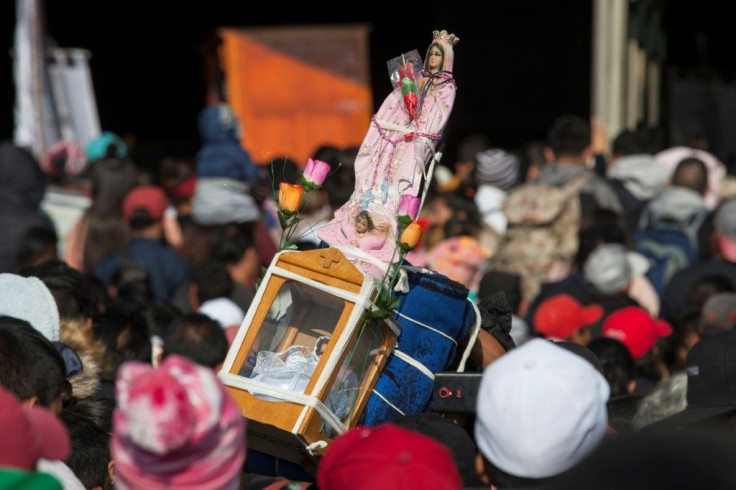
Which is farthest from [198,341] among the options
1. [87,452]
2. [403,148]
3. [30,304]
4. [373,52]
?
[373,52]

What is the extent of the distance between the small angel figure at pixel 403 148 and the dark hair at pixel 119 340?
1389 mm

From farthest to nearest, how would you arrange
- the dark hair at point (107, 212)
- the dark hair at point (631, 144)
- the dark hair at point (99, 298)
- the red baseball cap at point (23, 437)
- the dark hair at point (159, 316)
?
the dark hair at point (631, 144) → the dark hair at point (107, 212) → the dark hair at point (159, 316) → the dark hair at point (99, 298) → the red baseball cap at point (23, 437)

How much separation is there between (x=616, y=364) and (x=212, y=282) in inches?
84.1

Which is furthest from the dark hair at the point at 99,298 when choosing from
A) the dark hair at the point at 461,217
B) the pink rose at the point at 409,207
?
the dark hair at the point at 461,217

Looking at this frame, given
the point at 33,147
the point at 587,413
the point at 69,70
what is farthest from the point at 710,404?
the point at 69,70

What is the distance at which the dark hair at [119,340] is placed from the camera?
414cm

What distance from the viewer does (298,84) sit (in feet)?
40.4

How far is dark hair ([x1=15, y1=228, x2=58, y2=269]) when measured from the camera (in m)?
5.37

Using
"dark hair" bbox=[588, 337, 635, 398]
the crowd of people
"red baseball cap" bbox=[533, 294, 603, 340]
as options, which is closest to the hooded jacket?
the crowd of people

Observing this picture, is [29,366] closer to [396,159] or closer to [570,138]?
[396,159]

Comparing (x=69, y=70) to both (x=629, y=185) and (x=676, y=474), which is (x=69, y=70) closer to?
(x=629, y=185)

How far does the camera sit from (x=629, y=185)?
7.87 meters

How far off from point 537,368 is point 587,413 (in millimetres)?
134

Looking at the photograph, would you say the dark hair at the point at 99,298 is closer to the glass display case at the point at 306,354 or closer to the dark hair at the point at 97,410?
the dark hair at the point at 97,410
